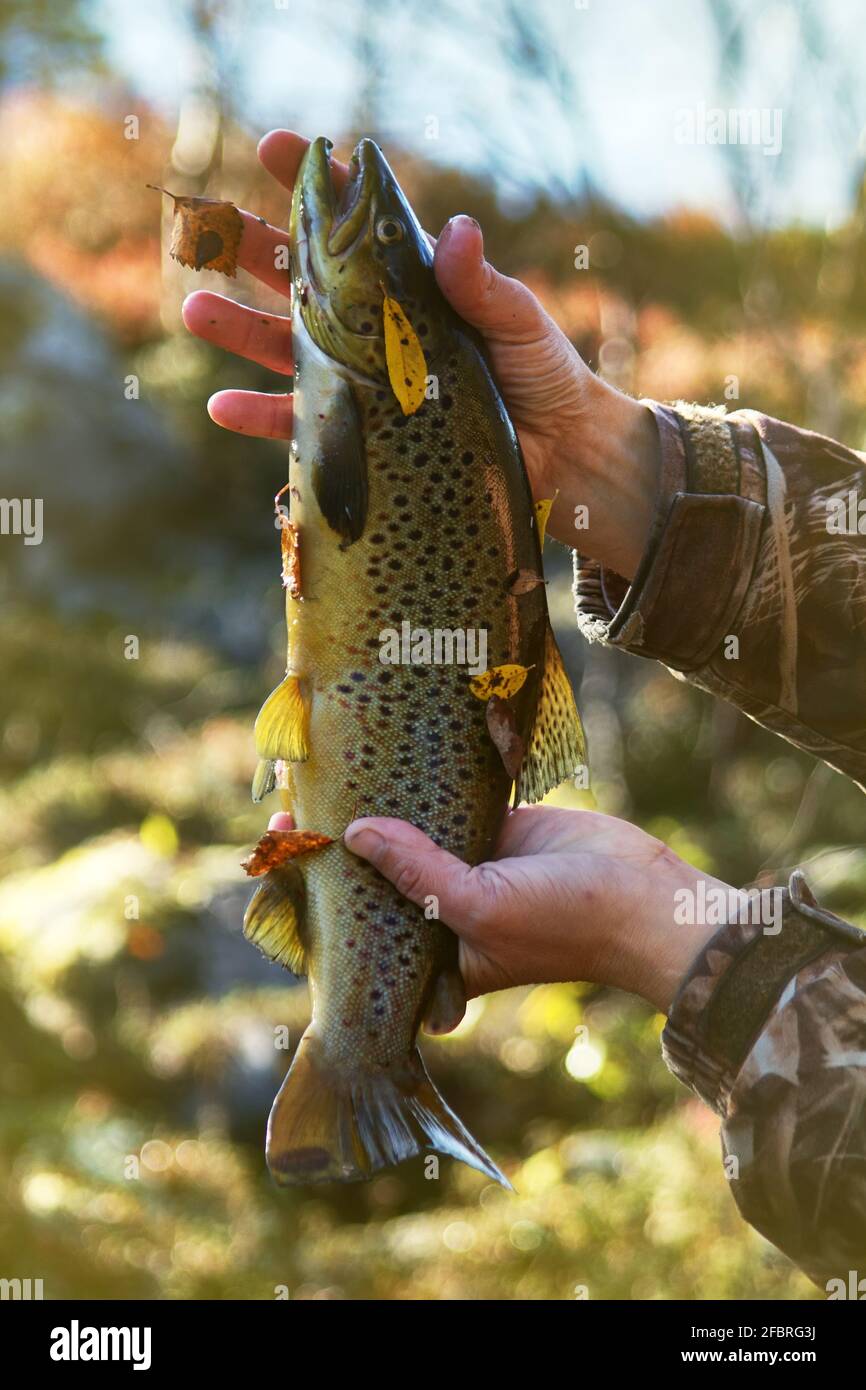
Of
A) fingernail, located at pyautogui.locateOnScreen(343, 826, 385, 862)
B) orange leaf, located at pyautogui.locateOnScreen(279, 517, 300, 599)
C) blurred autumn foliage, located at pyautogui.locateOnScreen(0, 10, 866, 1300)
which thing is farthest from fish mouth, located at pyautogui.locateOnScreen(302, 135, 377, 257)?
blurred autumn foliage, located at pyautogui.locateOnScreen(0, 10, 866, 1300)

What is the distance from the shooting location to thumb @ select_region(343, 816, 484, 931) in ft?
7.26

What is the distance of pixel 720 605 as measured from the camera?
2521mm

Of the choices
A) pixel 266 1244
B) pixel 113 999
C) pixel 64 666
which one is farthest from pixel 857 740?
pixel 64 666

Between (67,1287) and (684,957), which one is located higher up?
(684,957)

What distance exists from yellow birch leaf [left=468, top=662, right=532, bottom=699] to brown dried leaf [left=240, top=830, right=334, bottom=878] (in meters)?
0.40

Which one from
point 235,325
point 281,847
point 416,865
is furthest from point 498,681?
point 235,325

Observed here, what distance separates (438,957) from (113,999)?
16.4ft

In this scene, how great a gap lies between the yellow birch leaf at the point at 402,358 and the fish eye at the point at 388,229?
0.36 ft

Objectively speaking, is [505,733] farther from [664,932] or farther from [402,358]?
[402,358]

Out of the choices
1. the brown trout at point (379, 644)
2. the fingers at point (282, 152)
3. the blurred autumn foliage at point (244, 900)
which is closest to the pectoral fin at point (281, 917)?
the brown trout at point (379, 644)

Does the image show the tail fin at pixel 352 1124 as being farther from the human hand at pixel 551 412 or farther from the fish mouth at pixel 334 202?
the fish mouth at pixel 334 202

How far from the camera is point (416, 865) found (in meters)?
2.21

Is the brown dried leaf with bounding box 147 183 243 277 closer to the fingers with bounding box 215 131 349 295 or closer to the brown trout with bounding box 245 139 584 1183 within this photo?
the fingers with bounding box 215 131 349 295

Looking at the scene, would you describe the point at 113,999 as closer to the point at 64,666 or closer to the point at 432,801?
the point at 64,666
